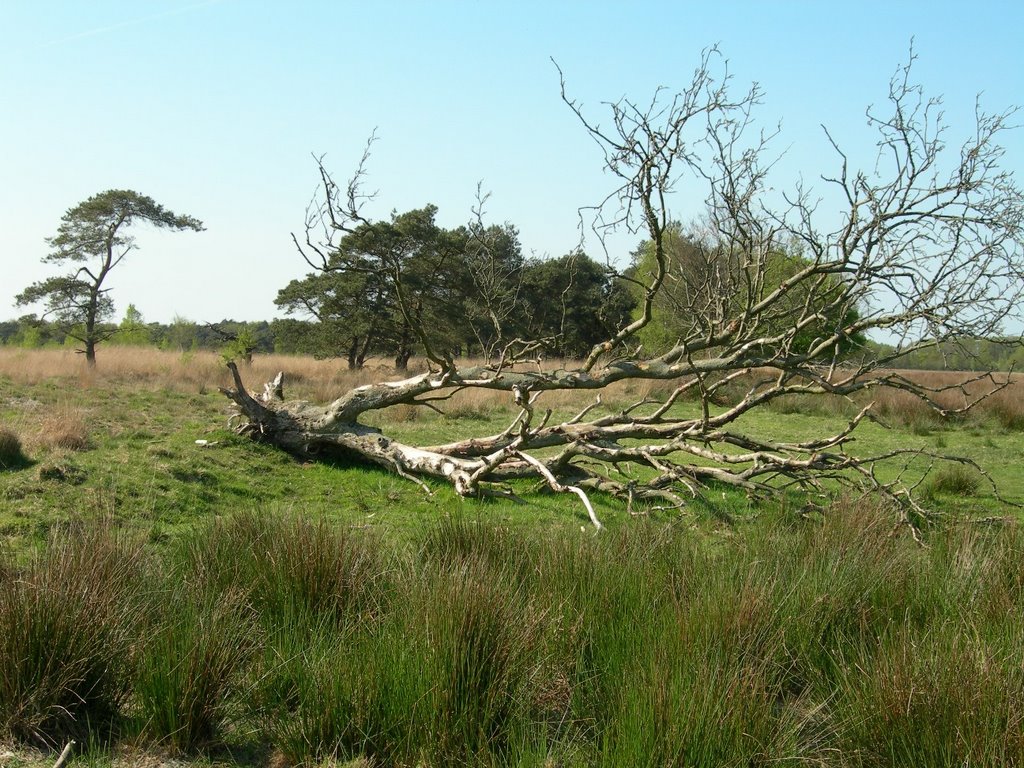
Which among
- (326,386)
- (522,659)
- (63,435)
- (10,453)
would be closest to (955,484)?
(522,659)

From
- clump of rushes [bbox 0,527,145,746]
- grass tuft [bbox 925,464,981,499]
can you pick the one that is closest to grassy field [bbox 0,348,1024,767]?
clump of rushes [bbox 0,527,145,746]

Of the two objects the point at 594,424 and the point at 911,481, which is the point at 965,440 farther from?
the point at 594,424

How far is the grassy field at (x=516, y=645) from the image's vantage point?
3893 mm

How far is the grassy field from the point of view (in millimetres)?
3893

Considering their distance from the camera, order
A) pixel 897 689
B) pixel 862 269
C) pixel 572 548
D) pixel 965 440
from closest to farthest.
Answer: pixel 897 689 → pixel 572 548 → pixel 862 269 → pixel 965 440

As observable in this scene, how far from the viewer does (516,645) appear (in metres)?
4.52

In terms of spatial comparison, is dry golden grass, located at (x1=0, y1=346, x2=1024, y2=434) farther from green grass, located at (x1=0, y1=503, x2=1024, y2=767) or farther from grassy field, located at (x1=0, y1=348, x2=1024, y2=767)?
green grass, located at (x1=0, y1=503, x2=1024, y2=767)

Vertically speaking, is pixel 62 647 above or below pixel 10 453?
below

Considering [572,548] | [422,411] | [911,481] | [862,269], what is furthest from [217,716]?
[422,411]

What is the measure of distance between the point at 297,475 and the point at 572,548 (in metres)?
6.47

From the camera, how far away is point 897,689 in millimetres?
3963

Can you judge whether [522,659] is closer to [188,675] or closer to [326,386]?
[188,675]

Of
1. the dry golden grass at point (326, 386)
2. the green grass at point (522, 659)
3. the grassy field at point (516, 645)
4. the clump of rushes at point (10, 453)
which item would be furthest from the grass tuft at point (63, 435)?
the dry golden grass at point (326, 386)

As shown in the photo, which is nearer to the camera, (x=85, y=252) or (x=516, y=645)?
(x=516, y=645)
